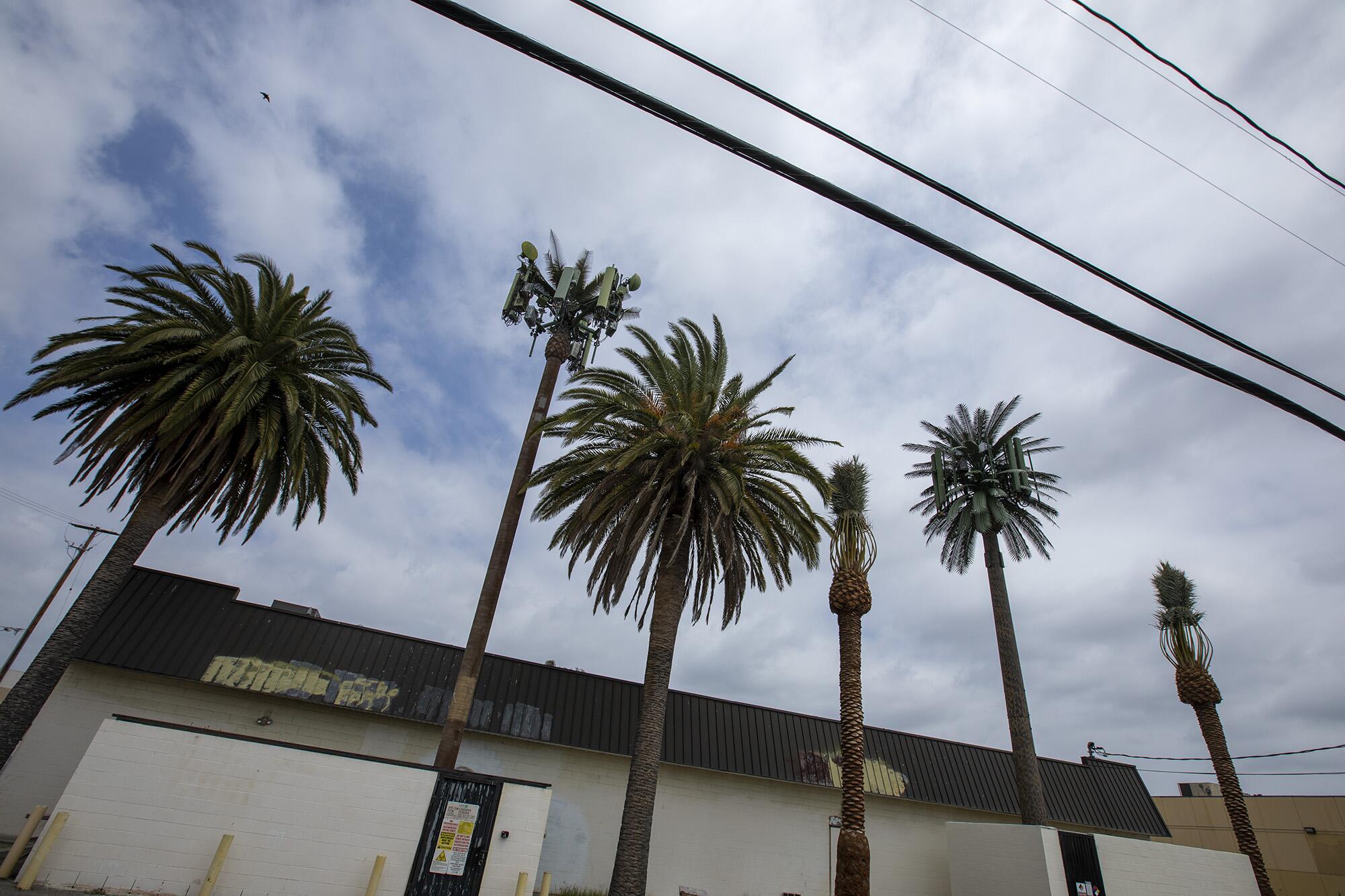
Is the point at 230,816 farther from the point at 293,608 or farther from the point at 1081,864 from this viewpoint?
the point at 1081,864

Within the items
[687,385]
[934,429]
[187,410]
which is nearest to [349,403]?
[187,410]

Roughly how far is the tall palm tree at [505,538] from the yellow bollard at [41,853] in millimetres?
6769

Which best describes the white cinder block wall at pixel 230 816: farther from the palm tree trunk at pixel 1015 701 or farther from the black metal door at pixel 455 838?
the palm tree trunk at pixel 1015 701

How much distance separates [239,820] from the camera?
12328 mm

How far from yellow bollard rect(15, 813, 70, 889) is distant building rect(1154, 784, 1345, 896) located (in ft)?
119

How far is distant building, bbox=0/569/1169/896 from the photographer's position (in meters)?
17.4

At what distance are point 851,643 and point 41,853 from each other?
16778 mm

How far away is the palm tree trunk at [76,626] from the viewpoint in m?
14.2

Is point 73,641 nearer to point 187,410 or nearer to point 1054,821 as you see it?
point 187,410

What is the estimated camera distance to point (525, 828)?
45.3ft

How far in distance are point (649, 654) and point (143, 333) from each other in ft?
50.5

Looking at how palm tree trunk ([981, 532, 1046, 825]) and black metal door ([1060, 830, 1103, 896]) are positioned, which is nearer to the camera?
black metal door ([1060, 830, 1103, 896])

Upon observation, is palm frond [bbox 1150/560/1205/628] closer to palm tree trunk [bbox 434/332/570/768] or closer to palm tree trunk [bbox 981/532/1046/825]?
palm tree trunk [bbox 981/532/1046/825]

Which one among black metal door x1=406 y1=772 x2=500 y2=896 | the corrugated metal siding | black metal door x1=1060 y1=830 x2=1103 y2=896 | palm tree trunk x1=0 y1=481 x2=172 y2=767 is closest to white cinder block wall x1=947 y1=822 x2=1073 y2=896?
black metal door x1=1060 y1=830 x2=1103 y2=896
